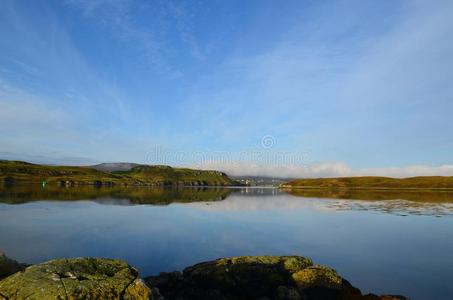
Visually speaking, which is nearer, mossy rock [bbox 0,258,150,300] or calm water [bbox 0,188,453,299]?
mossy rock [bbox 0,258,150,300]

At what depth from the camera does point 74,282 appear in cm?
1445

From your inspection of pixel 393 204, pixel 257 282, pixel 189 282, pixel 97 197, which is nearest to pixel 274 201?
pixel 393 204

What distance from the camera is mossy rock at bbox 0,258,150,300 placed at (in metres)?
13.8

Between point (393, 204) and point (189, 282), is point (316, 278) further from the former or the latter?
point (393, 204)

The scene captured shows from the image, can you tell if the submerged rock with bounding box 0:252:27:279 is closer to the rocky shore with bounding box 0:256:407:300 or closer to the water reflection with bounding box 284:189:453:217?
the rocky shore with bounding box 0:256:407:300

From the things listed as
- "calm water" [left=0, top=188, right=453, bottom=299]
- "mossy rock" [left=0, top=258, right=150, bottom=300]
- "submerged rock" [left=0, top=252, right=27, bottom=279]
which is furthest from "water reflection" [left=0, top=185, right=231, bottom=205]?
"mossy rock" [left=0, top=258, right=150, bottom=300]

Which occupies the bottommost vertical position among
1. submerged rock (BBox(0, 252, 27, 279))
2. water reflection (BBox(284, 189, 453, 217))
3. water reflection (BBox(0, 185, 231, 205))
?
submerged rock (BBox(0, 252, 27, 279))

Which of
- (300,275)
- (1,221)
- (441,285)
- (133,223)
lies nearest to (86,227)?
(133,223)

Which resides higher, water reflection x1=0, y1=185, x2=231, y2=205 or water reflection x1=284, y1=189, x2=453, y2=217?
water reflection x1=0, y1=185, x2=231, y2=205

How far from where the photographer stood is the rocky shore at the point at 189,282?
46.6 feet

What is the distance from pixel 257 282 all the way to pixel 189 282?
4164mm

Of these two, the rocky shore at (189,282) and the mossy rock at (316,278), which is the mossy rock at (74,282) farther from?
the mossy rock at (316,278)

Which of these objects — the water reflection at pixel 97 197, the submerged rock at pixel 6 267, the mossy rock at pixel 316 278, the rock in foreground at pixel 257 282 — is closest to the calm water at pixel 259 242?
the mossy rock at pixel 316 278

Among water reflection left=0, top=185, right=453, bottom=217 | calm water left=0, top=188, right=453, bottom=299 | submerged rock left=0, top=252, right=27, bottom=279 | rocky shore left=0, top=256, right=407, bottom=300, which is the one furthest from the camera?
water reflection left=0, top=185, right=453, bottom=217
